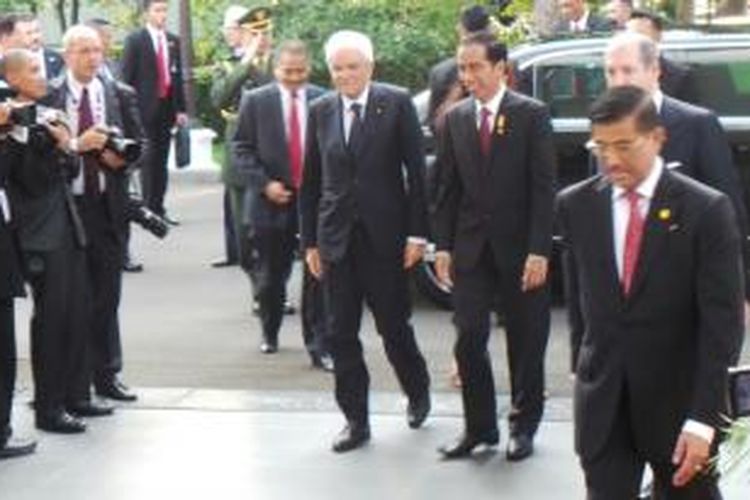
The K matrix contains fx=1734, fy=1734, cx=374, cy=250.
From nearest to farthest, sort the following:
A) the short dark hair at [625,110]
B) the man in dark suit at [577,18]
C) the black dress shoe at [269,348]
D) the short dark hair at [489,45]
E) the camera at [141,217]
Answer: the short dark hair at [625,110], the short dark hair at [489,45], the camera at [141,217], the black dress shoe at [269,348], the man in dark suit at [577,18]

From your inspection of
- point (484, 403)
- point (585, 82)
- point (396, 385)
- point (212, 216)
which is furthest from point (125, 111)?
point (212, 216)

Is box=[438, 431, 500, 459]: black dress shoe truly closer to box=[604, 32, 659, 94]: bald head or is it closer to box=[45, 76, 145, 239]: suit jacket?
box=[604, 32, 659, 94]: bald head

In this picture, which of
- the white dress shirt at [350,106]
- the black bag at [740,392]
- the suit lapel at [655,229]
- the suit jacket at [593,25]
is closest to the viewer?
the black bag at [740,392]

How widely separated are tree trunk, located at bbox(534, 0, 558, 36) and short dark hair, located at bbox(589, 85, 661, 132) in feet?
39.8

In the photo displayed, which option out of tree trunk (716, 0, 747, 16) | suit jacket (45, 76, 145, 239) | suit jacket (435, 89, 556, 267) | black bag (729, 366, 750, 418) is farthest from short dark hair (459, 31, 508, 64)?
tree trunk (716, 0, 747, 16)

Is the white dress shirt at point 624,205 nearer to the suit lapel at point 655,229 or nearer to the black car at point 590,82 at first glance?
the suit lapel at point 655,229

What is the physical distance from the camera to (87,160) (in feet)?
27.7

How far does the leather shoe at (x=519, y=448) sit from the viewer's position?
7.54 m

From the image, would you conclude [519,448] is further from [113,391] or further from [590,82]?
[590,82]

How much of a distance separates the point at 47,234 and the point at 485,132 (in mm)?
2084

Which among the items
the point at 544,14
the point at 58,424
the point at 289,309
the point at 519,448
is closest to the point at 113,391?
the point at 58,424

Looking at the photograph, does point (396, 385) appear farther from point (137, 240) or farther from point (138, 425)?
point (137, 240)

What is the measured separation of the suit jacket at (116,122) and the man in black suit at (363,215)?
1.23 m

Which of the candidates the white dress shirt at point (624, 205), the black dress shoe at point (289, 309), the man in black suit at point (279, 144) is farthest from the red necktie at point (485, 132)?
the black dress shoe at point (289, 309)
